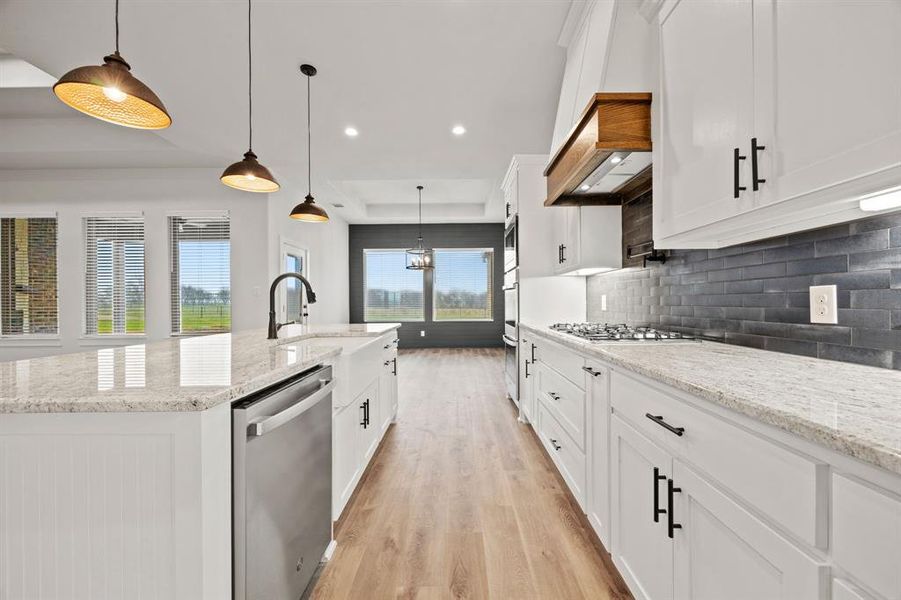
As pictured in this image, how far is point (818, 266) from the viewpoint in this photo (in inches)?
49.6

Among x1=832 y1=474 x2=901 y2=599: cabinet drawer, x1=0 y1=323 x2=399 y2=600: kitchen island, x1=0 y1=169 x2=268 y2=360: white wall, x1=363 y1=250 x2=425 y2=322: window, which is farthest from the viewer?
x1=363 y1=250 x2=425 y2=322: window

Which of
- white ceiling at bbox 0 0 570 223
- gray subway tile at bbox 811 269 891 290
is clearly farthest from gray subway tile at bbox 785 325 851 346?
white ceiling at bbox 0 0 570 223

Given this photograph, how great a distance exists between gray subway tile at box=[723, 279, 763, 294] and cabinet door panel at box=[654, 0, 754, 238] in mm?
403

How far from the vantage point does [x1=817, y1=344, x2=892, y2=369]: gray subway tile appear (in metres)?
1.07

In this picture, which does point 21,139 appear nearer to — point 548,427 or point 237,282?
point 237,282

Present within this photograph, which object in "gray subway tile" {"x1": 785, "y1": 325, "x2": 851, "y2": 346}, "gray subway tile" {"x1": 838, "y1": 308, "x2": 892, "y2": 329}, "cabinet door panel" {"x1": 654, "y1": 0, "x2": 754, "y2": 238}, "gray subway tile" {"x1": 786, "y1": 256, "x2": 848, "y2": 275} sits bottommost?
"gray subway tile" {"x1": 785, "y1": 325, "x2": 851, "y2": 346}

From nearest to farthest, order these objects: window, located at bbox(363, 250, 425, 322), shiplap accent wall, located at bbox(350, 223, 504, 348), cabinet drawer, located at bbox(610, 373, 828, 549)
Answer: cabinet drawer, located at bbox(610, 373, 828, 549), shiplap accent wall, located at bbox(350, 223, 504, 348), window, located at bbox(363, 250, 425, 322)

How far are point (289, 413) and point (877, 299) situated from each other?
176 cm

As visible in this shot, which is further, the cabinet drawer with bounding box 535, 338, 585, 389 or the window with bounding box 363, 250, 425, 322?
the window with bounding box 363, 250, 425, 322

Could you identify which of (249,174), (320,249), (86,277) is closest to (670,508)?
(249,174)

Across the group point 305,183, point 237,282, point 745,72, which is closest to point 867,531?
point 745,72

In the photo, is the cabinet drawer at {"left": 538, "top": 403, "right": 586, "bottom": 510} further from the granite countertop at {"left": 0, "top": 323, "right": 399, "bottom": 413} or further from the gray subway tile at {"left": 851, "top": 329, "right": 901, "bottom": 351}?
the granite countertop at {"left": 0, "top": 323, "right": 399, "bottom": 413}

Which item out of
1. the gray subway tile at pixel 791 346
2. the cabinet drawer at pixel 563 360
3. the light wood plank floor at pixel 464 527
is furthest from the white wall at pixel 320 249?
the gray subway tile at pixel 791 346

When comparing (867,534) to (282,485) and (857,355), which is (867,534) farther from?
(282,485)
